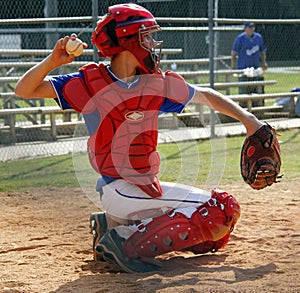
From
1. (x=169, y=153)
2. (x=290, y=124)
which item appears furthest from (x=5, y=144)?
(x=290, y=124)

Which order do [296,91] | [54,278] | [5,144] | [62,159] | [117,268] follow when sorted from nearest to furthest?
[54,278] → [117,268] → [62,159] → [5,144] → [296,91]

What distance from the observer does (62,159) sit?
904 centimetres

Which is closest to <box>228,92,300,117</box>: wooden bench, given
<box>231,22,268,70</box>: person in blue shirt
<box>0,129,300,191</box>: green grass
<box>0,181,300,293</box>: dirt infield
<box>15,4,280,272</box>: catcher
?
<box>231,22,268,70</box>: person in blue shirt

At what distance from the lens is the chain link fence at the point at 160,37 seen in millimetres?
10508

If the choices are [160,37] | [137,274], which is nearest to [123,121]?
[137,274]

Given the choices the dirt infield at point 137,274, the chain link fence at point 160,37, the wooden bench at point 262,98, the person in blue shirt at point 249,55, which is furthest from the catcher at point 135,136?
the person in blue shirt at point 249,55

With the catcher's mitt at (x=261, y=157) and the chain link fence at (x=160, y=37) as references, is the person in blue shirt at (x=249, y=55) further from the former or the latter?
the catcher's mitt at (x=261, y=157)

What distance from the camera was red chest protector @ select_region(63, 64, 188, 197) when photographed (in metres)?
4.08

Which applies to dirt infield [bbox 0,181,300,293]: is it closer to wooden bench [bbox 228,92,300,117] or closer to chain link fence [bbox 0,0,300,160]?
chain link fence [bbox 0,0,300,160]

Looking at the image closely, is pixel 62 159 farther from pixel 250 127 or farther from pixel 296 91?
pixel 296 91

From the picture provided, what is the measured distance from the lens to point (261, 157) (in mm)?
4371

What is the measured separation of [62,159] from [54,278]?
5.21 m

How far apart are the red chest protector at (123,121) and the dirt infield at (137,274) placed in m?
0.62

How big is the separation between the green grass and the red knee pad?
248 cm
